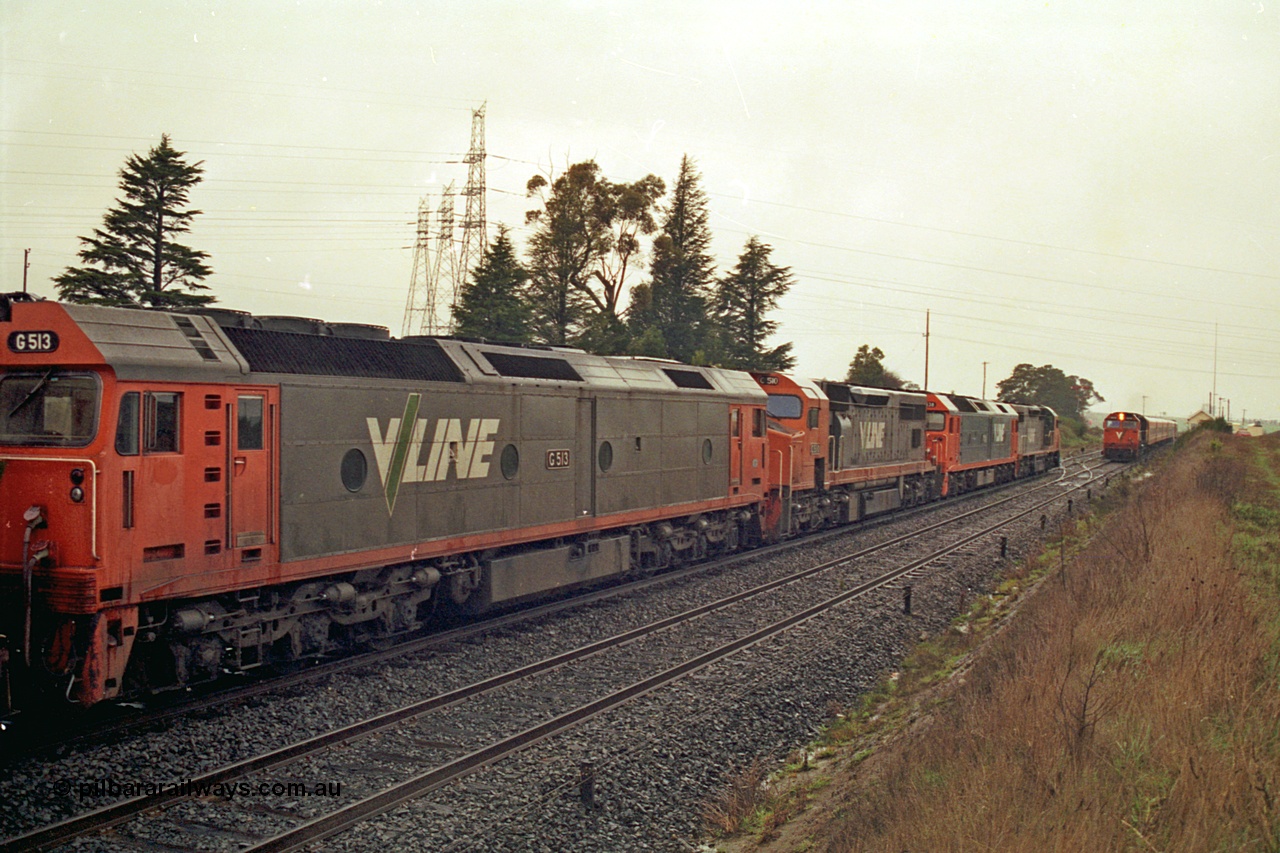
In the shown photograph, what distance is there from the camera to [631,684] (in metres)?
11.6

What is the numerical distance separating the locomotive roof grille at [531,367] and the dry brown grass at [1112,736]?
7.85m

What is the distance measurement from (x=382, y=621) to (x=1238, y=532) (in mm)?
17488

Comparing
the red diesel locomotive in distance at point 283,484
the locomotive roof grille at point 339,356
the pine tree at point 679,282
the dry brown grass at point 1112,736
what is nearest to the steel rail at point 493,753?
the red diesel locomotive in distance at point 283,484

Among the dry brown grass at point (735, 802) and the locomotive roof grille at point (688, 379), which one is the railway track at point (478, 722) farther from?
the locomotive roof grille at point (688, 379)

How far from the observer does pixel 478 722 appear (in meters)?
10.2

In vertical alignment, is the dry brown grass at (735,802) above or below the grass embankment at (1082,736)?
below

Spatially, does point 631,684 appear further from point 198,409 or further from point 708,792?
point 198,409

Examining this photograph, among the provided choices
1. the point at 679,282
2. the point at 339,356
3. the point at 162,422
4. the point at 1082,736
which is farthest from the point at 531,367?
the point at 679,282

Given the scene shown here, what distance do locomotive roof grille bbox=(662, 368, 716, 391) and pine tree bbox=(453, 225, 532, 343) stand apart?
1016 inches

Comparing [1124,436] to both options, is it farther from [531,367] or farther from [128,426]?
[128,426]

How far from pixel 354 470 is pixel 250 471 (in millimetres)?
1567

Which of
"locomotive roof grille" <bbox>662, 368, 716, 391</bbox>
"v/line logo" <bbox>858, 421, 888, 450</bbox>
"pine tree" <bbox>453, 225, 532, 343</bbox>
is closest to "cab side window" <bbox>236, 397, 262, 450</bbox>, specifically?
"locomotive roof grille" <bbox>662, 368, 716, 391</bbox>

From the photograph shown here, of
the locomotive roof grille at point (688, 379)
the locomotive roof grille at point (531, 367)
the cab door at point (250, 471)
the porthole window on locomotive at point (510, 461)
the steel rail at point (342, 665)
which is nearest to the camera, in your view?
the steel rail at point (342, 665)

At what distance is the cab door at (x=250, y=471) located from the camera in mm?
10203
